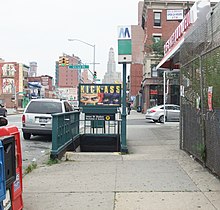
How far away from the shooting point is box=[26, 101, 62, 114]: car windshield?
14.5 meters

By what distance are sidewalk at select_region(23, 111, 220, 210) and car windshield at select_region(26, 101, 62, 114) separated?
5.48 m

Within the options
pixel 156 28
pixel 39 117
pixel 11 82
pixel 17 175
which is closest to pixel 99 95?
pixel 39 117

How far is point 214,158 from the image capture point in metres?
6.75

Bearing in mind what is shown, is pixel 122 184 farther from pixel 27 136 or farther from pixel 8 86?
pixel 8 86

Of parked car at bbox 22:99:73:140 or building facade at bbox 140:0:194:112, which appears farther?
building facade at bbox 140:0:194:112

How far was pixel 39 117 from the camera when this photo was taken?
14242 millimetres

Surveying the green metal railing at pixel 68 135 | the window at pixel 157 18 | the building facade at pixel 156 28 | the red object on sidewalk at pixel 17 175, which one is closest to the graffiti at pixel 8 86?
the building facade at pixel 156 28

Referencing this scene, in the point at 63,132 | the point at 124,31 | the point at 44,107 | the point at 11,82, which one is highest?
the point at 11,82

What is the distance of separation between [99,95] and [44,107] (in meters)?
2.39

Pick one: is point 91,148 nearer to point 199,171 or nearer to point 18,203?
point 199,171

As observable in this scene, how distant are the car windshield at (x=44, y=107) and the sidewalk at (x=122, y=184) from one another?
18.0 feet

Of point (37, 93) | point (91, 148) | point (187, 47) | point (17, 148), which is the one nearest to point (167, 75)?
point (91, 148)

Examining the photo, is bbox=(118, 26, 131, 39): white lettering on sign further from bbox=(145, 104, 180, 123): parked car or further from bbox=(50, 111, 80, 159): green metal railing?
bbox=(145, 104, 180, 123): parked car

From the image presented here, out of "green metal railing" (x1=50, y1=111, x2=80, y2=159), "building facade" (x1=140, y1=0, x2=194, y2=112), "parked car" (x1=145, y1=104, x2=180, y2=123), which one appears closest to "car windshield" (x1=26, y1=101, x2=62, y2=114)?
"green metal railing" (x1=50, y1=111, x2=80, y2=159)
